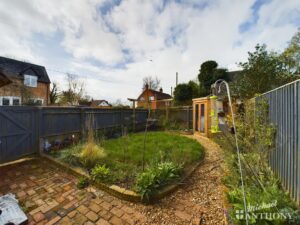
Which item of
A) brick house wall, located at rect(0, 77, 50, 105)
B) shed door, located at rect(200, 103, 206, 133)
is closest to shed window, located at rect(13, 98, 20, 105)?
brick house wall, located at rect(0, 77, 50, 105)

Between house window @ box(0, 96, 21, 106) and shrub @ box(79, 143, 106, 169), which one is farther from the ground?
house window @ box(0, 96, 21, 106)

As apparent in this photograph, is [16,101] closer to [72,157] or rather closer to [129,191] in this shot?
[72,157]

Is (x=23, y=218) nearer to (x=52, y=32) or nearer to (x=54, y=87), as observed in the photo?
(x=52, y=32)

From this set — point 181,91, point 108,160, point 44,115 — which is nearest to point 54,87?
point 181,91

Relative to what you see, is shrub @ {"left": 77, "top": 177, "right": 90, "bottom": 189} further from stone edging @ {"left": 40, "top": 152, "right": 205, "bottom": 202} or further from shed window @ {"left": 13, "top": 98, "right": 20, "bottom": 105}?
shed window @ {"left": 13, "top": 98, "right": 20, "bottom": 105}

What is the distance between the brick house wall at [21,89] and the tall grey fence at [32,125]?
8624mm

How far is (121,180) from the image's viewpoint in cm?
292

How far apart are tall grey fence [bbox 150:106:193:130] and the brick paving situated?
20.9 ft

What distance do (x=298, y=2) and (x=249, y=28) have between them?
109 centimetres

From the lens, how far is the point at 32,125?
456cm

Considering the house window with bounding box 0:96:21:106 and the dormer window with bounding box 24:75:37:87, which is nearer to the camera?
the house window with bounding box 0:96:21:106

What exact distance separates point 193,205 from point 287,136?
1675mm

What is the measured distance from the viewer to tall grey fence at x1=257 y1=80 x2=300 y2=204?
1827 mm

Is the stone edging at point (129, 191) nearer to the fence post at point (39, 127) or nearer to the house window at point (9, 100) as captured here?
the fence post at point (39, 127)
